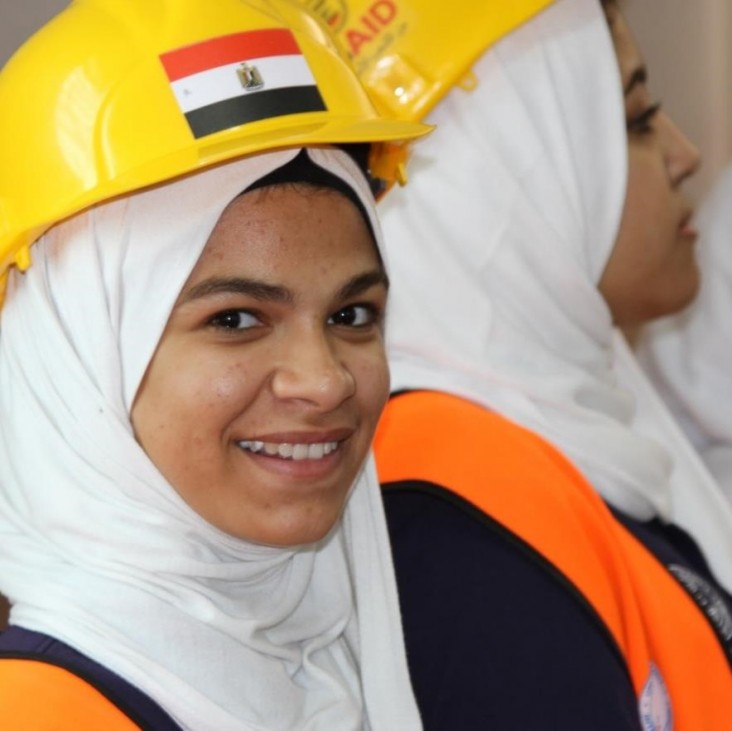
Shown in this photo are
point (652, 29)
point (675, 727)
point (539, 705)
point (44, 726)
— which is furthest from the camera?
point (652, 29)

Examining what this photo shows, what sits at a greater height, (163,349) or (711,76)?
(163,349)

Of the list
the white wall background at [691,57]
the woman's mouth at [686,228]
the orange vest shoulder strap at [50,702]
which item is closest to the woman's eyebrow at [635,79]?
the woman's mouth at [686,228]

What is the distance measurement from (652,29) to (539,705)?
6.88 feet

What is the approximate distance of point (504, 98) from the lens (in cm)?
172

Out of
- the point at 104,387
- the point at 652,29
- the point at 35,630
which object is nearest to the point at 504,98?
the point at 104,387

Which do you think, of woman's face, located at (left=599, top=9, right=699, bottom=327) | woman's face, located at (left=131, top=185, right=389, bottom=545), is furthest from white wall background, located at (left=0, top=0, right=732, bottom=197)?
woman's face, located at (left=131, top=185, right=389, bottom=545)

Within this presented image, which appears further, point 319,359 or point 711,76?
point 711,76

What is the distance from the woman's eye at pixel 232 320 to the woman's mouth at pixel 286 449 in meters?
0.10

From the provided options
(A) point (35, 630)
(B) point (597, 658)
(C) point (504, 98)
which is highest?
(C) point (504, 98)

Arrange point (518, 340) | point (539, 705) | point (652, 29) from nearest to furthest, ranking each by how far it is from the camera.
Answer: point (539, 705) < point (518, 340) < point (652, 29)

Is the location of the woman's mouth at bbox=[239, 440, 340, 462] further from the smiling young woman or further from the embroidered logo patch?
the embroidered logo patch

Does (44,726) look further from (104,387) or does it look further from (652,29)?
(652,29)

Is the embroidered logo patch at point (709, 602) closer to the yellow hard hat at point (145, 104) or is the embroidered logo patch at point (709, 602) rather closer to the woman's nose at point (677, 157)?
the woman's nose at point (677, 157)

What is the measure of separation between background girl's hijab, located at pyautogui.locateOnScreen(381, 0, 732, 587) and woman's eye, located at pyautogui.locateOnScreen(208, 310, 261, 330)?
1.46 ft
